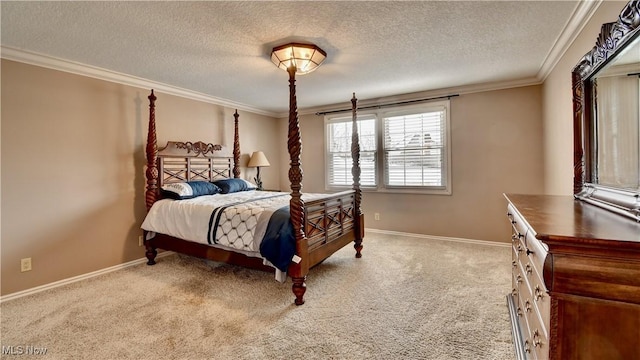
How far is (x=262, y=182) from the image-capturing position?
5.45 metres

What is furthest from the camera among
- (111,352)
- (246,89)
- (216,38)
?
(246,89)

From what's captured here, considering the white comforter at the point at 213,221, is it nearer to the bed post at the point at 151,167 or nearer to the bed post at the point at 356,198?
the bed post at the point at 151,167

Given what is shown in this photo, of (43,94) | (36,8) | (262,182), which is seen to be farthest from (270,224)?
(262,182)

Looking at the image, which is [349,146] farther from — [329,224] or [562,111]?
[562,111]

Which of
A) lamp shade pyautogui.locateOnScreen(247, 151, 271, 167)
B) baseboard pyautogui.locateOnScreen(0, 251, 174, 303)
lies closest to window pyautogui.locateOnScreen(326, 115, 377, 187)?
lamp shade pyautogui.locateOnScreen(247, 151, 271, 167)

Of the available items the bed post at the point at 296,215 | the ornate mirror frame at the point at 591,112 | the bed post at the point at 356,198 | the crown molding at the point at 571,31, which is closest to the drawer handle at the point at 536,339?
the ornate mirror frame at the point at 591,112

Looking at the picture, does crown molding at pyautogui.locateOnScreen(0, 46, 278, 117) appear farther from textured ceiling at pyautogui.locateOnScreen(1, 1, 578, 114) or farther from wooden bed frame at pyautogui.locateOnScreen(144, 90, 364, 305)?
wooden bed frame at pyautogui.locateOnScreen(144, 90, 364, 305)

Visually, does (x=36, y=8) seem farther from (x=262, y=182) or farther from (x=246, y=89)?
(x=262, y=182)

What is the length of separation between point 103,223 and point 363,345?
10.5ft

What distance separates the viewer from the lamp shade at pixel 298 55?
2.51 metres

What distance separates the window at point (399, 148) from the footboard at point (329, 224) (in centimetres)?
135

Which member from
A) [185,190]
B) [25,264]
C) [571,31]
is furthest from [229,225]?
[571,31]

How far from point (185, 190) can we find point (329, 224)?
188 centimetres

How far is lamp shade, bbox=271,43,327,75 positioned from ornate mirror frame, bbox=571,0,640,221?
6.36 ft
